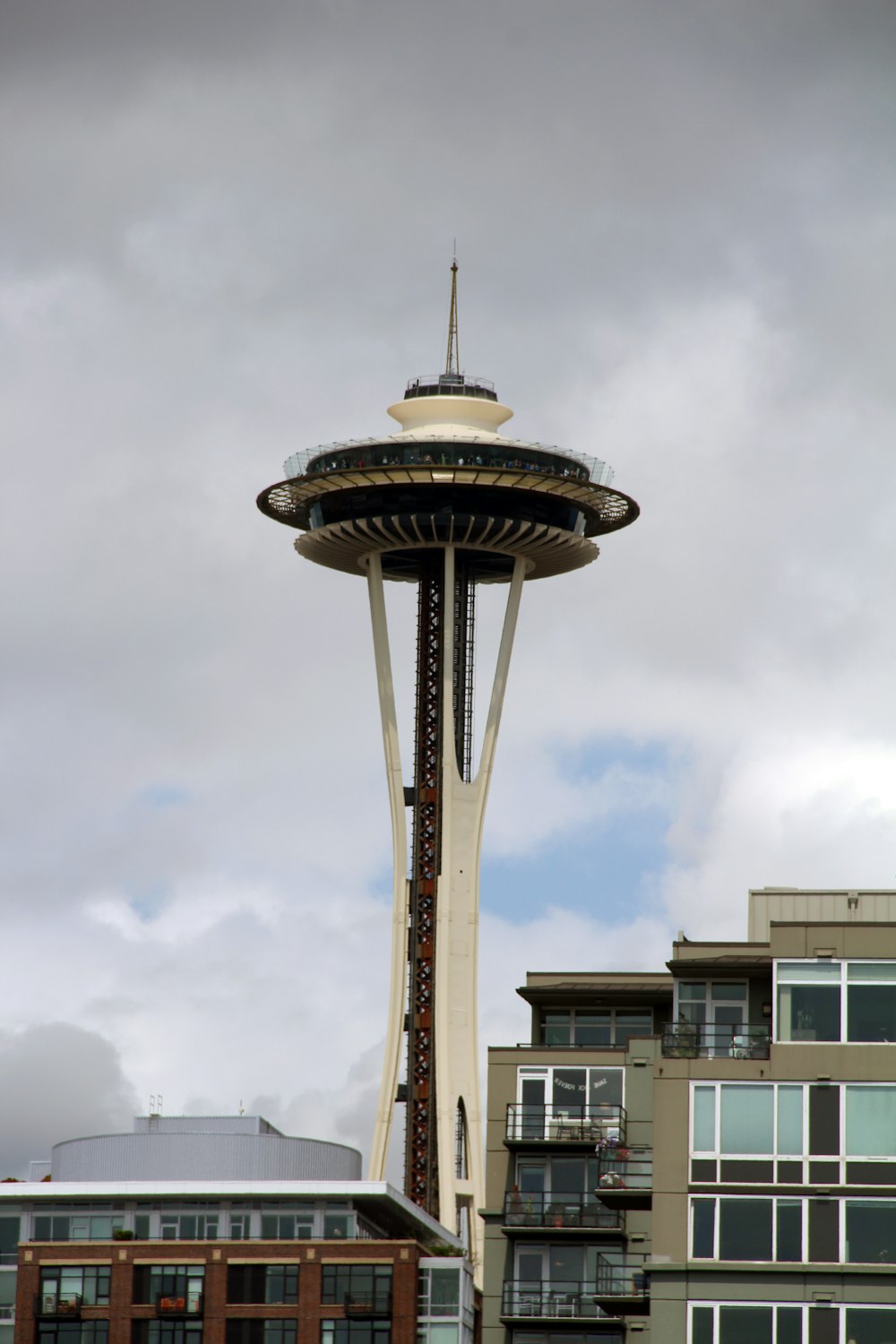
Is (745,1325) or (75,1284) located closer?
(745,1325)

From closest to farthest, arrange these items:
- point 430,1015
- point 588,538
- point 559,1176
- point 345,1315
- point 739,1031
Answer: point 739,1031 < point 559,1176 < point 345,1315 < point 430,1015 < point 588,538

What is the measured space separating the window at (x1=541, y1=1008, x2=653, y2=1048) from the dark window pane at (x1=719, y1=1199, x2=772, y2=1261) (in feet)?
94.0

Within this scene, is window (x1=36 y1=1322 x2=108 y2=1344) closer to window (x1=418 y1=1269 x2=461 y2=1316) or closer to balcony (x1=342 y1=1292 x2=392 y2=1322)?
balcony (x1=342 y1=1292 x2=392 y2=1322)

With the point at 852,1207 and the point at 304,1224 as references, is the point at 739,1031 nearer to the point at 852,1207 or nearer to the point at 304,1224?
the point at 852,1207

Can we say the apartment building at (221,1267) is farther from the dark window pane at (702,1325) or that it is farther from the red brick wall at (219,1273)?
the dark window pane at (702,1325)

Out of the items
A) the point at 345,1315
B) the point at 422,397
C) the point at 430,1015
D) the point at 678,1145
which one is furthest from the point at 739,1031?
the point at 422,397

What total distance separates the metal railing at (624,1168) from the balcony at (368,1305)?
131ft

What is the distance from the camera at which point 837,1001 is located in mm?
71875

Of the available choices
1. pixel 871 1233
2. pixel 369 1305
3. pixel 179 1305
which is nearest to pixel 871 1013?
pixel 871 1233

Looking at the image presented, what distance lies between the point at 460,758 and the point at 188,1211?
1602 inches

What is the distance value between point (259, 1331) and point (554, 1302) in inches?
1120

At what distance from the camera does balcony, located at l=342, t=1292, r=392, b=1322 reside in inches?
4686

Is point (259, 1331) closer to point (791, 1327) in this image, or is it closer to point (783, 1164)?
point (783, 1164)

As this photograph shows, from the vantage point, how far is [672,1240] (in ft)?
231
